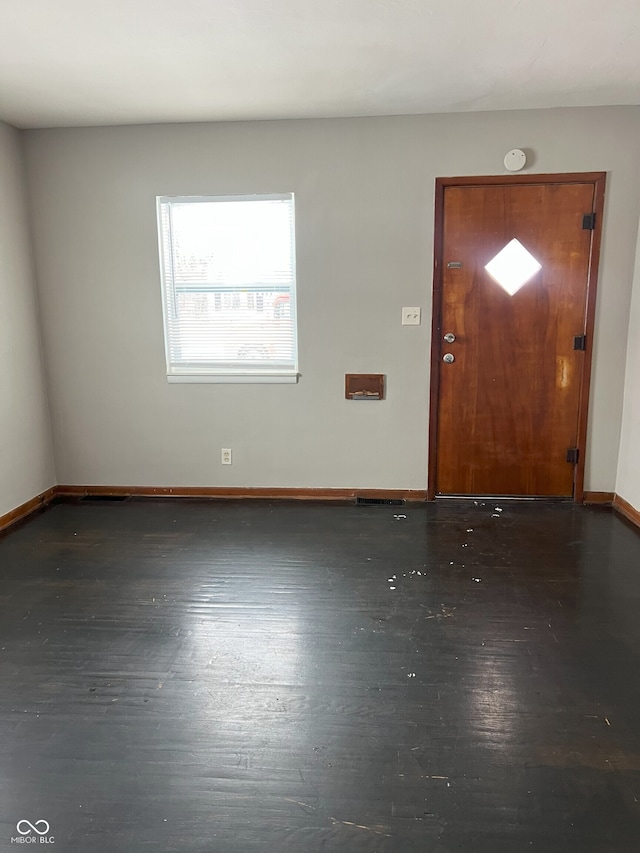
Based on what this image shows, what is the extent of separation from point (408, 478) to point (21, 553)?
2438mm

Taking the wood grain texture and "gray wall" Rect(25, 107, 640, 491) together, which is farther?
the wood grain texture

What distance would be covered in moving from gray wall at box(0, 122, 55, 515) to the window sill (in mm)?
934

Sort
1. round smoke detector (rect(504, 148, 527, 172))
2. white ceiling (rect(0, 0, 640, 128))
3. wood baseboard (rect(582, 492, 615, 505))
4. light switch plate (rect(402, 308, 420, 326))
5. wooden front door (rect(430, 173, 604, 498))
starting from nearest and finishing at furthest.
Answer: white ceiling (rect(0, 0, 640, 128)), round smoke detector (rect(504, 148, 527, 172)), wooden front door (rect(430, 173, 604, 498)), light switch plate (rect(402, 308, 420, 326)), wood baseboard (rect(582, 492, 615, 505))

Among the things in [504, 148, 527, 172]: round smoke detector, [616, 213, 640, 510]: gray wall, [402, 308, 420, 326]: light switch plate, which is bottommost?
[616, 213, 640, 510]: gray wall

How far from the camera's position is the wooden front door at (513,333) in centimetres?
367

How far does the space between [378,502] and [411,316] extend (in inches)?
49.9

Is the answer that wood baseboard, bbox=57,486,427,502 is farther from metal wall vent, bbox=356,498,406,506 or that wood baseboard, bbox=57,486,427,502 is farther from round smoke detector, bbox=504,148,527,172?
round smoke detector, bbox=504,148,527,172

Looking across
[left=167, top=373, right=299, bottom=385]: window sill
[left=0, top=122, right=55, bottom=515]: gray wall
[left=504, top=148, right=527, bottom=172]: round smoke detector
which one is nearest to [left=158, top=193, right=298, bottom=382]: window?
[left=167, top=373, right=299, bottom=385]: window sill

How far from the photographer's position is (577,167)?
358cm

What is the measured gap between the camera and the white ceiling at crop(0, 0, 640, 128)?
7.43ft

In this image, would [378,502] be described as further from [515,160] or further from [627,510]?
[515,160]

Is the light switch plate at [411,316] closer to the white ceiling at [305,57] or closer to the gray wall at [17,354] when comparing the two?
the white ceiling at [305,57]

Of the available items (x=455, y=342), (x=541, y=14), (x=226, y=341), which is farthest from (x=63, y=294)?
(x=541, y=14)

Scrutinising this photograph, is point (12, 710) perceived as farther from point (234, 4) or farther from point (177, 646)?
point (234, 4)
